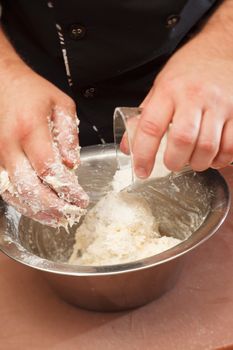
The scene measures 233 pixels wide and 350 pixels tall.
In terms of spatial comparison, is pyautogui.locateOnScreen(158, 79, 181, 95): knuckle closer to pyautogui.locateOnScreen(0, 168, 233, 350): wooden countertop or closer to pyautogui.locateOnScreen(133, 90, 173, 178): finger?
pyautogui.locateOnScreen(133, 90, 173, 178): finger

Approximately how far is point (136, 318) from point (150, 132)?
27cm

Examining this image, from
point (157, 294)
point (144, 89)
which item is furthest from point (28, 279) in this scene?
point (144, 89)

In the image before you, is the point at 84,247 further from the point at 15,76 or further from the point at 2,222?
the point at 15,76

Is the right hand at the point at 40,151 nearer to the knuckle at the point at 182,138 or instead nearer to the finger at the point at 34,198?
the finger at the point at 34,198

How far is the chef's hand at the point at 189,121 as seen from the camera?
0.68m

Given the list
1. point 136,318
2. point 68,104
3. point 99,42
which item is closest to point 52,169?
point 68,104

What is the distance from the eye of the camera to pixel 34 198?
0.70m

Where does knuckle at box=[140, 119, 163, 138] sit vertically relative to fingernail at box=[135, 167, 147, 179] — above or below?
above

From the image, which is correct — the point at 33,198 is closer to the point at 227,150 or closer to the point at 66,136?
the point at 66,136

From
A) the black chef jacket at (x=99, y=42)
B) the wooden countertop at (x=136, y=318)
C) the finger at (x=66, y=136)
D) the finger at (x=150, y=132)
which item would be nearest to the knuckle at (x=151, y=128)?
the finger at (x=150, y=132)

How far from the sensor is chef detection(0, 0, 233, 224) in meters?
0.70

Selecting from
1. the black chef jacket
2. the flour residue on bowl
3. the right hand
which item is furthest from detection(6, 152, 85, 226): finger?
the black chef jacket

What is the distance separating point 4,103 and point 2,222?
7.5 inches

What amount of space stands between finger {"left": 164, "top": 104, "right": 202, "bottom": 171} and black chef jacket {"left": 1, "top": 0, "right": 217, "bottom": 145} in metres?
0.34
